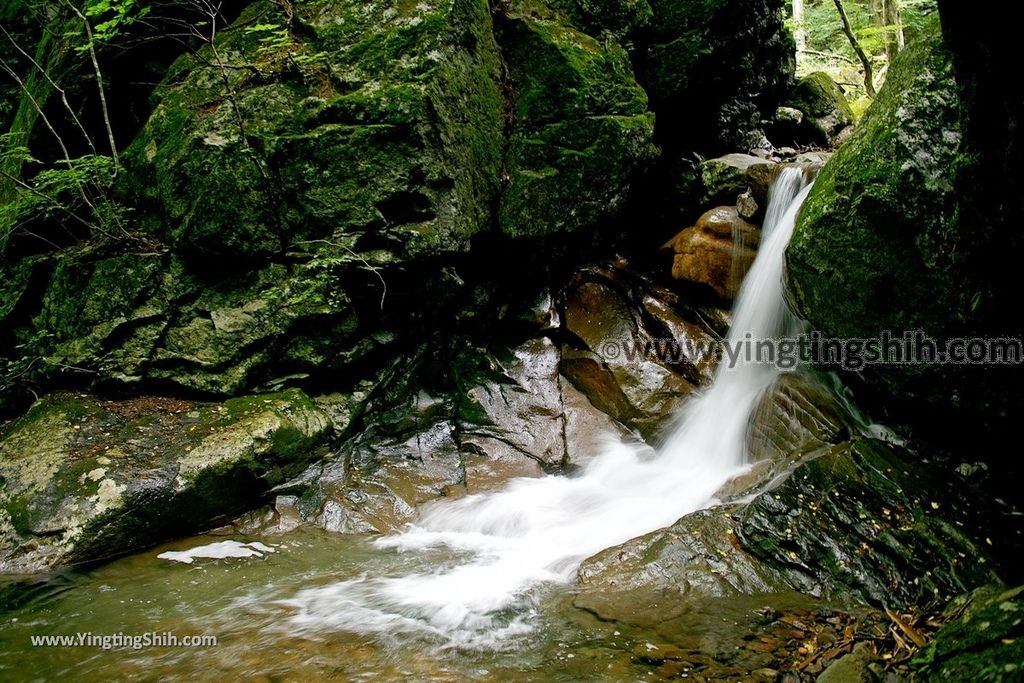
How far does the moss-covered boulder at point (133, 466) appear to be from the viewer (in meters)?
4.45

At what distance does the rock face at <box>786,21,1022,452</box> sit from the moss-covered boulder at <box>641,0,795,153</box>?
3794 mm

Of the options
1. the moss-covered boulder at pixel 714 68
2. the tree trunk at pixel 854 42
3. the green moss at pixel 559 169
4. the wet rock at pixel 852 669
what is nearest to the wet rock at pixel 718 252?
the green moss at pixel 559 169

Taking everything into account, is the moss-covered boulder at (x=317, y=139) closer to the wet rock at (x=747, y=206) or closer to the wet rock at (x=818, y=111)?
the wet rock at (x=747, y=206)

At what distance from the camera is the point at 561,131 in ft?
Result: 22.4

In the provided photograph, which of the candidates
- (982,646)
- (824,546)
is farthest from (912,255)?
(982,646)

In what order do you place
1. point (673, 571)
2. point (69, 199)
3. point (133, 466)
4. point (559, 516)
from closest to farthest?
point (673, 571)
point (133, 466)
point (559, 516)
point (69, 199)

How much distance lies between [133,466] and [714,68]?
927cm

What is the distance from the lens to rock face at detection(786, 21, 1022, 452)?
4.19 meters

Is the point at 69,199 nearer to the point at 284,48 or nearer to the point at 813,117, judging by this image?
the point at 284,48

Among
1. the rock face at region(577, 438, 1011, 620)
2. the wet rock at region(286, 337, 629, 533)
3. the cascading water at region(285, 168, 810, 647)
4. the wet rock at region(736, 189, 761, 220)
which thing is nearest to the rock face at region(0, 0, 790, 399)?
the wet rock at region(286, 337, 629, 533)

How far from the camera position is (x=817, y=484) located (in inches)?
173

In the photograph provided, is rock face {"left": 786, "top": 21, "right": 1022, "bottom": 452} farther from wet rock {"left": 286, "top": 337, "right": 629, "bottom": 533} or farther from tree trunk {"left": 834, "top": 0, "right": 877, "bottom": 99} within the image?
tree trunk {"left": 834, "top": 0, "right": 877, "bottom": 99}

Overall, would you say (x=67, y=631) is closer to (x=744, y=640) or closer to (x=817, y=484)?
(x=744, y=640)

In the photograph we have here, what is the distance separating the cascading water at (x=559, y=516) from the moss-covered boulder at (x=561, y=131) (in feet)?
6.91
